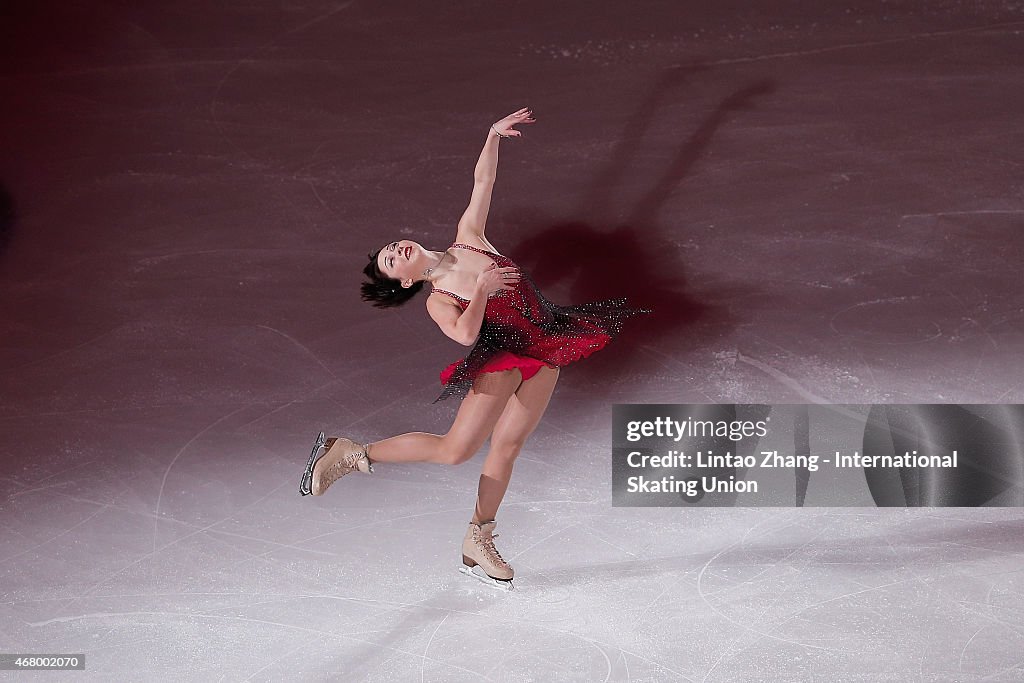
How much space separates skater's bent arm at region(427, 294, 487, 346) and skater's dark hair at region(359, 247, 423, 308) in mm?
189

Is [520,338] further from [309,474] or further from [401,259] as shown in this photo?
[309,474]

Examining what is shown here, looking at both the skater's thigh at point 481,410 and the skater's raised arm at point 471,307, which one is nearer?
the skater's raised arm at point 471,307

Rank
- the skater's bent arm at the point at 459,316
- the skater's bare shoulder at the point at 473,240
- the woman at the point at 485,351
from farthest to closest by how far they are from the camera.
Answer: the skater's bare shoulder at the point at 473,240 → the woman at the point at 485,351 → the skater's bent arm at the point at 459,316

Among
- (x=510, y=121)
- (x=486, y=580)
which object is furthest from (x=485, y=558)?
(x=510, y=121)

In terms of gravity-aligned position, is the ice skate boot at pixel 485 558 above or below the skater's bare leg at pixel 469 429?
below

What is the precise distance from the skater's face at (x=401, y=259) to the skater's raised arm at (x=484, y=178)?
0.19m

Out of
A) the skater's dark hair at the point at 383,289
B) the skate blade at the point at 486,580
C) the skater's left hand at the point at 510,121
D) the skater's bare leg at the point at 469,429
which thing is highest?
the skater's left hand at the point at 510,121

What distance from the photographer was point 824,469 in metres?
3.54

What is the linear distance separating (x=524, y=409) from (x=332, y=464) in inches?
28.3

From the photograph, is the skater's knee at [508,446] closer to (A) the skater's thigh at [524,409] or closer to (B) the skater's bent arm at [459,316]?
(A) the skater's thigh at [524,409]

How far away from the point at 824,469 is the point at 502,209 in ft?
5.00

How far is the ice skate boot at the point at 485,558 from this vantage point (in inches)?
136

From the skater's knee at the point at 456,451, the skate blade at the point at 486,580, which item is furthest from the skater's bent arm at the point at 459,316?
the skate blade at the point at 486,580

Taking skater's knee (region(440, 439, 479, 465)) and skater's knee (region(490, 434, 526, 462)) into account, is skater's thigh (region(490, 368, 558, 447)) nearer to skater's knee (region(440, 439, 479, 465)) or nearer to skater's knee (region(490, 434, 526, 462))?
skater's knee (region(490, 434, 526, 462))
